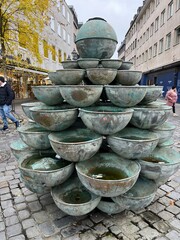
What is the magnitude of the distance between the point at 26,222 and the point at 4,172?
1570 mm

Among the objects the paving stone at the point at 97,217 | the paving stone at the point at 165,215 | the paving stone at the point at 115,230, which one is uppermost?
the paving stone at the point at 97,217

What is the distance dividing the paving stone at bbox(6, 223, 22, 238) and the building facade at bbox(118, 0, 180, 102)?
1653 cm

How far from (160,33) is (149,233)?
878 inches

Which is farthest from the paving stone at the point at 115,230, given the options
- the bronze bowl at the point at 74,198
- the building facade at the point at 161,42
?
the building facade at the point at 161,42

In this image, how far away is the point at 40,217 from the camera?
207cm

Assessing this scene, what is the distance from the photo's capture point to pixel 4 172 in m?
3.26

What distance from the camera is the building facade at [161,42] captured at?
1570 centimetres

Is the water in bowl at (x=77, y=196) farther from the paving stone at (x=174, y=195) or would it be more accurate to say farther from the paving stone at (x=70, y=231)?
the paving stone at (x=174, y=195)

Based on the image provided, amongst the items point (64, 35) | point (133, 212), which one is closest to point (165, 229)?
point (133, 212)

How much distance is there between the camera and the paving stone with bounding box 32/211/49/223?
203 cm

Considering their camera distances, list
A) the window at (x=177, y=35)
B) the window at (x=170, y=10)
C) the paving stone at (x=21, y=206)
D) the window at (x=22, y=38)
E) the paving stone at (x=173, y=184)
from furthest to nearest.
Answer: the window at (x=170, y=10) → the window at (x=177, y=35) → the window at (x=22, y=38) → the paving stone at (x=173, y=184) → the paving stone at (x=21, y=206)

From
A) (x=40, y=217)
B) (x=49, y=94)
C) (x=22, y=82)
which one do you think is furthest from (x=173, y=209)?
(x=22, y=82)

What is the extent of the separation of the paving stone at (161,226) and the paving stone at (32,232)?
4.41ft

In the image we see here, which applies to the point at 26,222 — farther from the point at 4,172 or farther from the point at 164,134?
the point at 164,134
